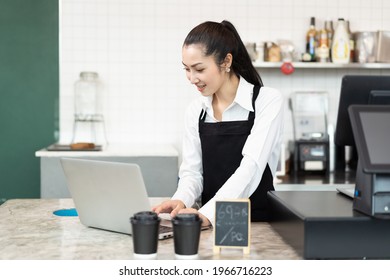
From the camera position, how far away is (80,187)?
1.91 metres

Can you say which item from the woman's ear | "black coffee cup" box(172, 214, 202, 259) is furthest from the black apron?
"black coffee cup" box(172, 214, 202, 259)

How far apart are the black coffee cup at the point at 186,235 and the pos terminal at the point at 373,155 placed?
45cm

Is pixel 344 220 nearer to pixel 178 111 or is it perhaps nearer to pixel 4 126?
pixel 178 111

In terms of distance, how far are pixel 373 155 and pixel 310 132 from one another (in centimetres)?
274

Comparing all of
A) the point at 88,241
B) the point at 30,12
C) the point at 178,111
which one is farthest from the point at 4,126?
the point at 88,241

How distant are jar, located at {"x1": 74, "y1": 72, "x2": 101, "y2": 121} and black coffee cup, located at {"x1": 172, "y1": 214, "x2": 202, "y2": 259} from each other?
2956 mm

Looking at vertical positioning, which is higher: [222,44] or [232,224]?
[222,44]

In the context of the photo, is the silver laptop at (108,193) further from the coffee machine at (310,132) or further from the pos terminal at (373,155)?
the coffee machine at (310,132)

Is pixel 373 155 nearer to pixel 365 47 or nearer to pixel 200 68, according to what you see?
pixel 200 68

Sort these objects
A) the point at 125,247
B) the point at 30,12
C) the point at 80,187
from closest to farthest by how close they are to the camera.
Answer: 1. the point at 125,247
2. the point at 80,187
3. the point at 30,12

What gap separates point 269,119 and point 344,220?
80cm

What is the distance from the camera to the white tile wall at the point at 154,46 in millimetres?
4379

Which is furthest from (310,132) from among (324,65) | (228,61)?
(228,61)

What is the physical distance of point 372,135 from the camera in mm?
1630
